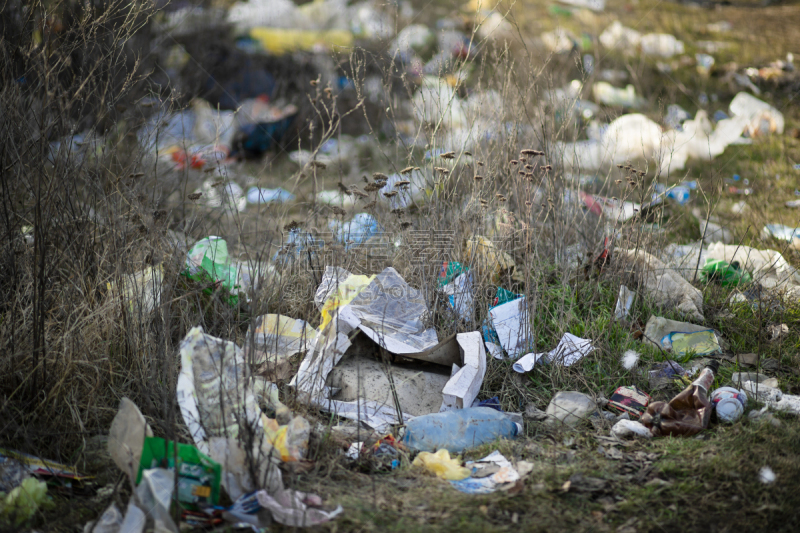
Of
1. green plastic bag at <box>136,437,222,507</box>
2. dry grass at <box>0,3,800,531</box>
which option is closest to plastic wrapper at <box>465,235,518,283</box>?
dry grass at <box>0,3,800,531</box>

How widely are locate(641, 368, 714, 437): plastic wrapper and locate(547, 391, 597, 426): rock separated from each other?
21 centimetres

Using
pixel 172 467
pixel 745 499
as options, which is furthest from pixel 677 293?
pixel 172 467

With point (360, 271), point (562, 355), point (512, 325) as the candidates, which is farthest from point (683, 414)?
point (360, 271)

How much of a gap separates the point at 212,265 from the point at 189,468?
4.08 ft

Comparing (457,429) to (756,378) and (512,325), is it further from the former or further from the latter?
(756,378)

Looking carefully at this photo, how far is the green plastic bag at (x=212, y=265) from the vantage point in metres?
2.67

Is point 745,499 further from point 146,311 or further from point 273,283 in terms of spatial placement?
point 146,311

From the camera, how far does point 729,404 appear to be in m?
2.04

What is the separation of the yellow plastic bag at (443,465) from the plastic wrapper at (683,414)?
769 mm

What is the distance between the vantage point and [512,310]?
104 inches

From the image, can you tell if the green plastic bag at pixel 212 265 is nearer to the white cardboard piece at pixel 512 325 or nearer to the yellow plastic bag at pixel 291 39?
the white cardboard piece at pixel 512 325

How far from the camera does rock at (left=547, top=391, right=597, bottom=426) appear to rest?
2.19 metres

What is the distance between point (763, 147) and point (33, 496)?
542 centimetres

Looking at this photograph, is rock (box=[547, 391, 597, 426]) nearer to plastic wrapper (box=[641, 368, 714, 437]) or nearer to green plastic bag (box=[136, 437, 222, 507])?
plastic wrapper (box=[641, 368, 714, 437])
